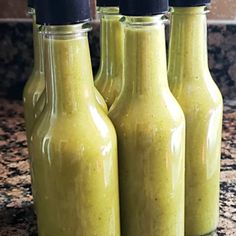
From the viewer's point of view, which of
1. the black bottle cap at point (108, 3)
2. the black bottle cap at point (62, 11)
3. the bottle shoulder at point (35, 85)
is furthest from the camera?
the bottle shoulder at point (35, 85)

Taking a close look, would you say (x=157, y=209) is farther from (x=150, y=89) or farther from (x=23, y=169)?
(x=23, y=169)

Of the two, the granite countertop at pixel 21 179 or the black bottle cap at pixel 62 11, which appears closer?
the black bottle cap at pixel 62 11

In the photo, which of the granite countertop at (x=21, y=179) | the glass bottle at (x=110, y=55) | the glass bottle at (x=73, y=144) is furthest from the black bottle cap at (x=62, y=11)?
the granite countertop at (x=21, y=179)

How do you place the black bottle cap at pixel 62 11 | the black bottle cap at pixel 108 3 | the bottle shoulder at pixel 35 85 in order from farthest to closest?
the bottle shoulder at pixel 35 85 < the black bottle cap at pixel 108 3 < the black bottle cap at pixel 62 11

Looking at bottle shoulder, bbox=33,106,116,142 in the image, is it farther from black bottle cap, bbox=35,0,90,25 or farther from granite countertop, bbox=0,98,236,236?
granite countertop, bbox=0,98,236,236

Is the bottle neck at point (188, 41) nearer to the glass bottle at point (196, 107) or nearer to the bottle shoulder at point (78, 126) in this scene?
the glass bottle at point (196, 107)

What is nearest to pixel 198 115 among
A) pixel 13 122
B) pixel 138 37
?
pixel 138 37

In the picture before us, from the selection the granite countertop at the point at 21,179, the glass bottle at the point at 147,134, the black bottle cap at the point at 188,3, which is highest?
the black bottle cap at the point at 188,3
